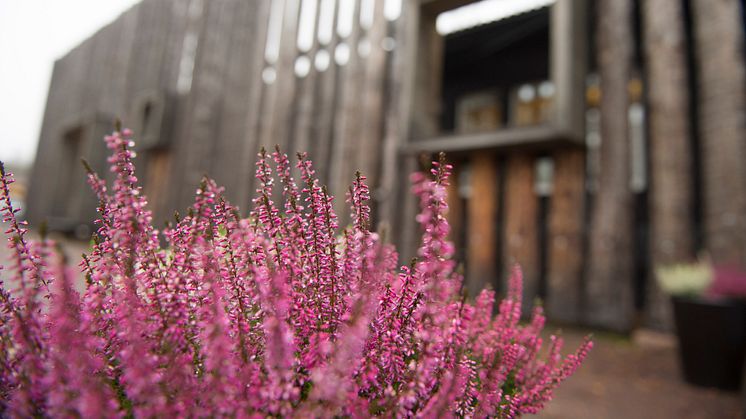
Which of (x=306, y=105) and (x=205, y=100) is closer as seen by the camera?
(x=306, y=105)

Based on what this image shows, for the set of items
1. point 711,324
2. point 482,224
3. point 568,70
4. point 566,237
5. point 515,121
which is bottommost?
point 711,324

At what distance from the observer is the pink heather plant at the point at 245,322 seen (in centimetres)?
64

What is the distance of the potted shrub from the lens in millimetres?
3041

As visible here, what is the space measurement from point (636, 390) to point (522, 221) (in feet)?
6.31

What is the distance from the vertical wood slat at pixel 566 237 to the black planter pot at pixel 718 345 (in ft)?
3.50

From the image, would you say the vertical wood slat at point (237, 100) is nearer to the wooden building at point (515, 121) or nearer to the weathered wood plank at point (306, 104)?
the wooden building at point (515, 121)

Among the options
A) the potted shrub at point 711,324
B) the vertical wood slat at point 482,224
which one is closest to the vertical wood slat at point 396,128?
the vertical wood slat at point 482,224

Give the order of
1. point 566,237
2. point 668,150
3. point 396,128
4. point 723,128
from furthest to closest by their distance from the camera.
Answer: point 396,128
point 566,237
point 668,150
point 723,128

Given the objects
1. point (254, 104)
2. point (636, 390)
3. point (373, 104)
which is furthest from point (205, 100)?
point (636, 390)

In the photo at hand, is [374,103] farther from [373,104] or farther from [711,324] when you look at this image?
[711,324]

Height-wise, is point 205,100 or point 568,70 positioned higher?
point 205,100

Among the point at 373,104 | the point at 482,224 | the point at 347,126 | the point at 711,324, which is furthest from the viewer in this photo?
the point at 347,126

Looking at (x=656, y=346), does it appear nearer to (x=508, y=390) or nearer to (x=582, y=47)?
(x=582, y=47)

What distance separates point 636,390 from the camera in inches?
117
